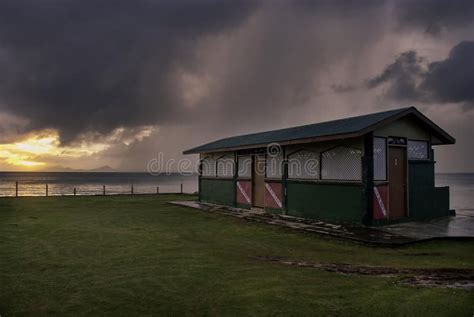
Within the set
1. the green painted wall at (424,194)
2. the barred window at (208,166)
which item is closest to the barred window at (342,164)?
the green painted wall at (424,194)

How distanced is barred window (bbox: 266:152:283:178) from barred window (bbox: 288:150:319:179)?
516mm

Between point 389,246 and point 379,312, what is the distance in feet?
15.8

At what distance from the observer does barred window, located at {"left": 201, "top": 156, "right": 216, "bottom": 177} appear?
65.4ft

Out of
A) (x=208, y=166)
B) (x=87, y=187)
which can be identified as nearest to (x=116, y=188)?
(x=87, y=187)

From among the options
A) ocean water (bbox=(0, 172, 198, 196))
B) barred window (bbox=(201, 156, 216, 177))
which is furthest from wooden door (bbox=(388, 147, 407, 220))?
ocean water (bbox=(0, 172, 198, 196))

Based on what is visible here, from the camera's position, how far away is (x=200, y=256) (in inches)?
295

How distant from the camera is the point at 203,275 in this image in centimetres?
601

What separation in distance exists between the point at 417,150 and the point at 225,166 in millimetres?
9149

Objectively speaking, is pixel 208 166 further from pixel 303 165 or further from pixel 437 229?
pixel 437 229

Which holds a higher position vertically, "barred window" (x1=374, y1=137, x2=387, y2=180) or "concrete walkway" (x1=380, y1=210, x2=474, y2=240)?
"barred window" (x1=374, y1=137, x2=387, y2=180)

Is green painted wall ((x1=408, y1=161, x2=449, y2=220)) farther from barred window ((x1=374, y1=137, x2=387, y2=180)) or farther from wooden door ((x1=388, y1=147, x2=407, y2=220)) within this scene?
barred window ((x1=374, y1=137, x2=387, y2=180))

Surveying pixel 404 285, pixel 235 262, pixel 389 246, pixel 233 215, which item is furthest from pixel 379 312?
pixel 233 215

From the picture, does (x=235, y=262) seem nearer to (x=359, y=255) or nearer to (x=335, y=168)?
(x=359, y=255)

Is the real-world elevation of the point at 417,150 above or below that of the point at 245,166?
above
